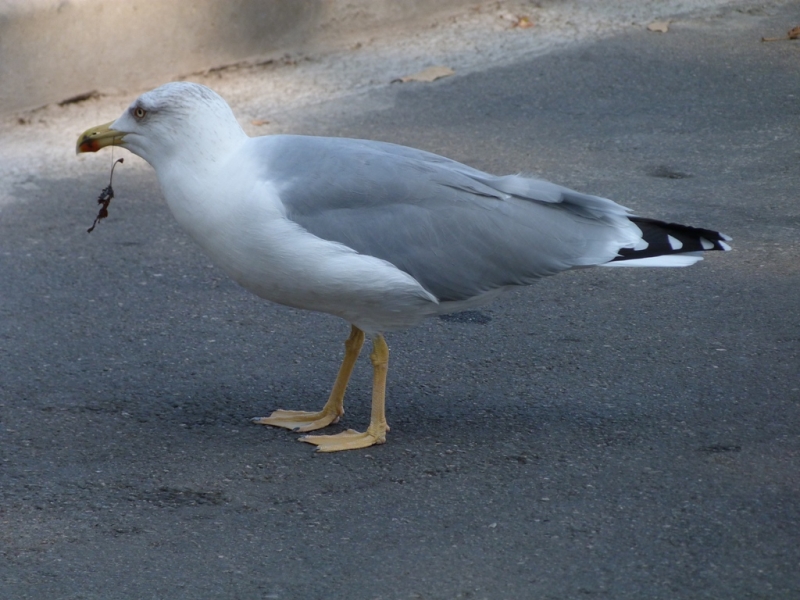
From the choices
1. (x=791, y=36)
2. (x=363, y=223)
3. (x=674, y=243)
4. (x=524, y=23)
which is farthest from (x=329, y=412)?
(x=791, y=36)

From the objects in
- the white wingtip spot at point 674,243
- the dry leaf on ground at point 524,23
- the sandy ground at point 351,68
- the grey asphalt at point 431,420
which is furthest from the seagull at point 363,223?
the dry leaf on ground at point 524,23

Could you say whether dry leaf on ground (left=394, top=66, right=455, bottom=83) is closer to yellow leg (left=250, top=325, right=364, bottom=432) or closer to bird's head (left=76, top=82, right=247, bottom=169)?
yellow leg (left=250, top=325, right=364, bottom=432)

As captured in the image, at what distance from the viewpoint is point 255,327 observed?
14.1 ft

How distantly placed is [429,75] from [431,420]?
3.74 meters

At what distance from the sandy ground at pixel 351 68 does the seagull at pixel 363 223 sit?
8.03 ft

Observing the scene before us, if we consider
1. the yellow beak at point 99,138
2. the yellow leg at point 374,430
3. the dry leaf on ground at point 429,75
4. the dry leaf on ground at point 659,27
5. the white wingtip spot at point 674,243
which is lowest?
the yellow leg at point 374,430

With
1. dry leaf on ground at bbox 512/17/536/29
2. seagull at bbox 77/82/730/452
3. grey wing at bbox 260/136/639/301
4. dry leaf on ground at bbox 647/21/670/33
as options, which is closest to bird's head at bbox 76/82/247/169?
seagull at bbox 77/82/730/452

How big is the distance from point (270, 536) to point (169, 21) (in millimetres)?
4475

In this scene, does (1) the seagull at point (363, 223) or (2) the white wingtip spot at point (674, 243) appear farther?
(2) the white wingtip spot at point (674, 243)

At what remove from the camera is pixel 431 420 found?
144 inches

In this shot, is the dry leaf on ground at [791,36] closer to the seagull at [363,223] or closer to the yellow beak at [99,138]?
the seagull at [363,223]

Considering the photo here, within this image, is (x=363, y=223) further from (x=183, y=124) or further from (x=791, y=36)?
(x=791, y=36)

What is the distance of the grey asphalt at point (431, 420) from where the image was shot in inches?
112

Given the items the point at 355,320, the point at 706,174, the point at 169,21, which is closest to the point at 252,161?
the point at 355,320
